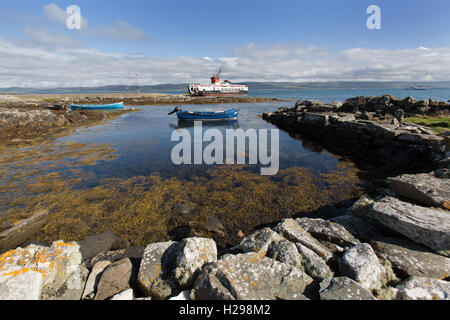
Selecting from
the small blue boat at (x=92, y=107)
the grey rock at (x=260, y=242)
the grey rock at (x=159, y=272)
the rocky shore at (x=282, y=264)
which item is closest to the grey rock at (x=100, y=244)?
the rocky shore at (x=282, y=264)

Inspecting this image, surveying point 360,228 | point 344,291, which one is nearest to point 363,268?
point 344,291

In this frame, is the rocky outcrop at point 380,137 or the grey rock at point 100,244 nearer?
the grey rock at point 100,244

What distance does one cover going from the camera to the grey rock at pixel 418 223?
382 centimetres

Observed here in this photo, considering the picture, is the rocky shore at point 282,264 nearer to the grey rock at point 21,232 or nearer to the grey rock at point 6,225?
the grey rock at point 21,232

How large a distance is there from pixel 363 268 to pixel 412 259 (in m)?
1.21

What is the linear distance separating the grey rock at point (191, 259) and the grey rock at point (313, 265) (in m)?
1.78

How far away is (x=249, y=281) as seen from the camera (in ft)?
10.6

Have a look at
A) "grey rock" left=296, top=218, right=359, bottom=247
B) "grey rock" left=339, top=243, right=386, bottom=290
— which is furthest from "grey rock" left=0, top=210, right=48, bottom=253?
"grey rock" left=339, top=243, right=386, bottom=290

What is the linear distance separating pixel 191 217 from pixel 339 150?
44.6 ft

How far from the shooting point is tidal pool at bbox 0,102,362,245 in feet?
23.1

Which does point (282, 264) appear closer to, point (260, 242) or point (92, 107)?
point (260, 242)

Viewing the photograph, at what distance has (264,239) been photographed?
4422 millimetres
